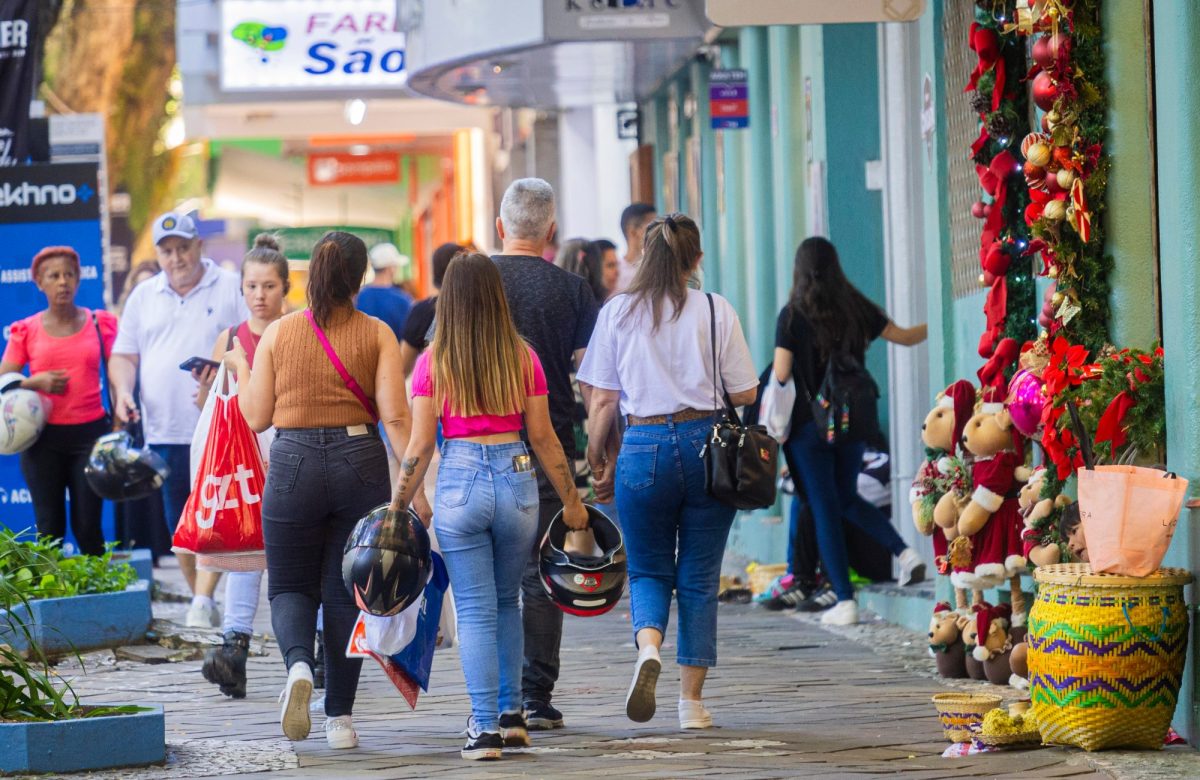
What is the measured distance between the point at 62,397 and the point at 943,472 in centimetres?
546

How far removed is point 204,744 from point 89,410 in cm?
505

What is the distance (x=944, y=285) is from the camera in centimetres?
1045

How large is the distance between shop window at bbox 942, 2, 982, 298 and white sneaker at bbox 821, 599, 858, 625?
1887 millimetres

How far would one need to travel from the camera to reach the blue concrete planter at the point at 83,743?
7.05 metres

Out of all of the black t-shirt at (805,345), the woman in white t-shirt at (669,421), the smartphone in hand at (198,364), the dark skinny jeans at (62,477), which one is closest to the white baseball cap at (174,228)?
the dark skinny jeans at (62,477)

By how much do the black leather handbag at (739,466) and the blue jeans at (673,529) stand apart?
0.08 meters

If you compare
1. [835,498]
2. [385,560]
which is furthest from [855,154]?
[385,560]

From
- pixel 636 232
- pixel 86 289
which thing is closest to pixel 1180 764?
pixel 636 232

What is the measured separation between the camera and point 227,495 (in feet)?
28.9

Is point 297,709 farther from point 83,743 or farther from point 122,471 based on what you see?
point 122,471

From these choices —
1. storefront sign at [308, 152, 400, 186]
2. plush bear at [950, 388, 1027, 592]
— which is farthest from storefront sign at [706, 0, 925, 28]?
storefront sign at [308, 152, 400, 186]

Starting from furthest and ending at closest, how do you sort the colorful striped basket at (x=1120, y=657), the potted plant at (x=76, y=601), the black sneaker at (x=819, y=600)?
1. the black sneaker at (x=819, y=600)
2. the potted plant at (x=76, y=601)
3. the colorful striped basket at (x=1120, y=657)

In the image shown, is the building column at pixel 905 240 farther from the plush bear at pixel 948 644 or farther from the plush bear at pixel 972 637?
the plush bear at pixel 972 637

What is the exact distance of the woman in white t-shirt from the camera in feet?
25.6
